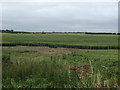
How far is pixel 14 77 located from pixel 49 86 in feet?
5.38

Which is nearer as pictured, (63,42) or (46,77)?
(46,77)

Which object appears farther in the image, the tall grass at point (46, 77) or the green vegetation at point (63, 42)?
the green vegetation at point (63, 42)

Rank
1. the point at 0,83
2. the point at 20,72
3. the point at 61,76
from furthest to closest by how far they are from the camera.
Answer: the point at 20,72
the point at 61,76
the point at 0,83

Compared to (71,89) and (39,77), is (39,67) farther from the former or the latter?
(71,89)

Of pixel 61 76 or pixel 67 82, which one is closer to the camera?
pixel 67 82

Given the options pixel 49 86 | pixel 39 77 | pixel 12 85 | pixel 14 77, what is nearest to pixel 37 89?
pixel 49 86

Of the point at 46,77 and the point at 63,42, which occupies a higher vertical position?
the point at 46,77

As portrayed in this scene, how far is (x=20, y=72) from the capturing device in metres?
7.42

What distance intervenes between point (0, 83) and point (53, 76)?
1.57 m

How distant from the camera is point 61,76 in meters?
6.91

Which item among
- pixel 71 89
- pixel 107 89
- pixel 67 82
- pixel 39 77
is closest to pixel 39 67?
pixel 39 77

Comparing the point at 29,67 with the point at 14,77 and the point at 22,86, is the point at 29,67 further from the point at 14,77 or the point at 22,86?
the point at 22,86

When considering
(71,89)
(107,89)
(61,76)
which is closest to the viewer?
(107,89)

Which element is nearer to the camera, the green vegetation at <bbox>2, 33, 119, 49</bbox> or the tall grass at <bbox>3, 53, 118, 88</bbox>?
the tall grass at <bbox>3, 53, 118, 88</bbox>
